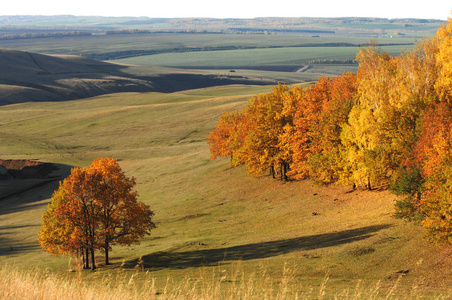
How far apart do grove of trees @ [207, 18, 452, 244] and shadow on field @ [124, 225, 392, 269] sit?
464cm

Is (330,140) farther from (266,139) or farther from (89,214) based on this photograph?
(89,214)

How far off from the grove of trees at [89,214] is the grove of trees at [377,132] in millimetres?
24575

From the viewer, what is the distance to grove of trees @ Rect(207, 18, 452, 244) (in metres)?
38.7

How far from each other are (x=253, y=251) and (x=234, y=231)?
9.50 metres

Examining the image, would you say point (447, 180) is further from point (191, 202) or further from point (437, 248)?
point (191, 202)

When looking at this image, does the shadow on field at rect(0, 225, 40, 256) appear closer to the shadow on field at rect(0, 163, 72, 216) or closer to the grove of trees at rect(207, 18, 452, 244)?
the shadow on field at rect(0, 163, 72, 216)

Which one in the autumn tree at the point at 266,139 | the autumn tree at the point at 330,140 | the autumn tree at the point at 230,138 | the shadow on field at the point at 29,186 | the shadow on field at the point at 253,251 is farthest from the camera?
the shadow on field at the point at 29,186

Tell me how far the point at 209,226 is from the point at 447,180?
28.5 m

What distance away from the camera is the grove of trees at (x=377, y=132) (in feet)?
127

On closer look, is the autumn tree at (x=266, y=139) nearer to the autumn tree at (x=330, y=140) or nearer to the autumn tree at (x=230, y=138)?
the autumn tree at (x=230, y=138)

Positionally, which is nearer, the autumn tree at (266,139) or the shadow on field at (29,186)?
the autumn tree at (266,139)

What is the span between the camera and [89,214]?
Answer: 44.4 meters

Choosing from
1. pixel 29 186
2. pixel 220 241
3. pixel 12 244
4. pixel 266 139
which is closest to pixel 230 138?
pixel 266 139

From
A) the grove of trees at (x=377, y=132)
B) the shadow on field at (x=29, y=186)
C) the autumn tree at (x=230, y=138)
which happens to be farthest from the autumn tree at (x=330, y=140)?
the shadow on field at (x=29, y=186)
